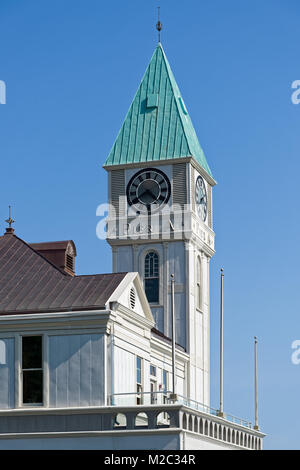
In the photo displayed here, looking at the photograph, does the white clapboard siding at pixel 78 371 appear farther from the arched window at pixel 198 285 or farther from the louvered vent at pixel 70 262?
the arched window at pixel 198 285

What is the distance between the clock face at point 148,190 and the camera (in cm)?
7812

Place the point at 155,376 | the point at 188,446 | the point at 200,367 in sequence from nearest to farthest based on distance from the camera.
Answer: the point at 188,446 < the point at 155,376 < the point at 200,367

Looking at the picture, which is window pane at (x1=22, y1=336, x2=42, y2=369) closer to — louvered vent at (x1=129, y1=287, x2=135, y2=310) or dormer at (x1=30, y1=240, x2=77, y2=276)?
louvered vent at (x1=129, y1=287, x2=135, y2=310)

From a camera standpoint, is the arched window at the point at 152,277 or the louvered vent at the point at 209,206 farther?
the louvered vent at the point at 209,206

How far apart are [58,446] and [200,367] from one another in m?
28.2

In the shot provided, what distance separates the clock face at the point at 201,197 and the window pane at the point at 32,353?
30009 millimetres

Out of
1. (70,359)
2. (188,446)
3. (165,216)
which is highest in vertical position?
(165,216)

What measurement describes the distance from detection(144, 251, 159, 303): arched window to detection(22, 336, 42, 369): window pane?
27089mm

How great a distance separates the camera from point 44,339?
50312 millimetres

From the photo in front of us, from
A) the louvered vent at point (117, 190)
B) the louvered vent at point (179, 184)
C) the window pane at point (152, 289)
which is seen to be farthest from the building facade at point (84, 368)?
the louvered vent at point (117, 190)

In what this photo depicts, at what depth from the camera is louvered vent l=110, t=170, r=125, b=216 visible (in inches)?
3103

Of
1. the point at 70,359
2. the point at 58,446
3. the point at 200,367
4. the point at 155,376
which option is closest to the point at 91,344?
the point at 70,359

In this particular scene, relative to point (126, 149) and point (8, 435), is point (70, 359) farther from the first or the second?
point (126, 149)

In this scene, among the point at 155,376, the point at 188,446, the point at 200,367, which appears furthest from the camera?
the point at 200,367
